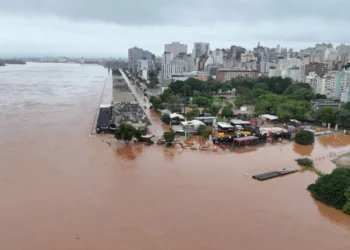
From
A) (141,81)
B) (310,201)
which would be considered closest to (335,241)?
(310,201)

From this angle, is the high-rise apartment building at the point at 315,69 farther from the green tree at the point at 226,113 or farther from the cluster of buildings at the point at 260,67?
the green tree at the point at 226,113

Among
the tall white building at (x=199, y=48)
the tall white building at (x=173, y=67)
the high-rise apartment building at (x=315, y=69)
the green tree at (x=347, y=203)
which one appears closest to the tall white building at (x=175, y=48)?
the tall white building at (x=199, y=48)

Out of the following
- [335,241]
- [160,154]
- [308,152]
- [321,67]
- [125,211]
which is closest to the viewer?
[335,241]

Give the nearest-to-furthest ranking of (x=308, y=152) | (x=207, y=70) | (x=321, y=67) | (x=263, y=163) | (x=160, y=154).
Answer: (x=263, y=163) → (x=160, y=154) → (x=308, y=152) → (x=321, y=67) → (x=207, y=70)

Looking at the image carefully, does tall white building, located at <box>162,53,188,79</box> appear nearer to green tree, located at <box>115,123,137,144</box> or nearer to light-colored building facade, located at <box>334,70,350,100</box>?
A: light-colored building facade, located at <box>334,70,350,100</box>

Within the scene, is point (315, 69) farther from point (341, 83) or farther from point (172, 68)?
point (172, 68)

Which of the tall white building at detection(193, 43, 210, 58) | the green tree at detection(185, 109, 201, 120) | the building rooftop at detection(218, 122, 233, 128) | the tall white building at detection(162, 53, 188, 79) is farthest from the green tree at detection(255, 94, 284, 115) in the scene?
the tall white building at detection(193, 43, 210, 58)

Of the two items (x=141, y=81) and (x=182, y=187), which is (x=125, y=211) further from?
(x=141, y=81)
